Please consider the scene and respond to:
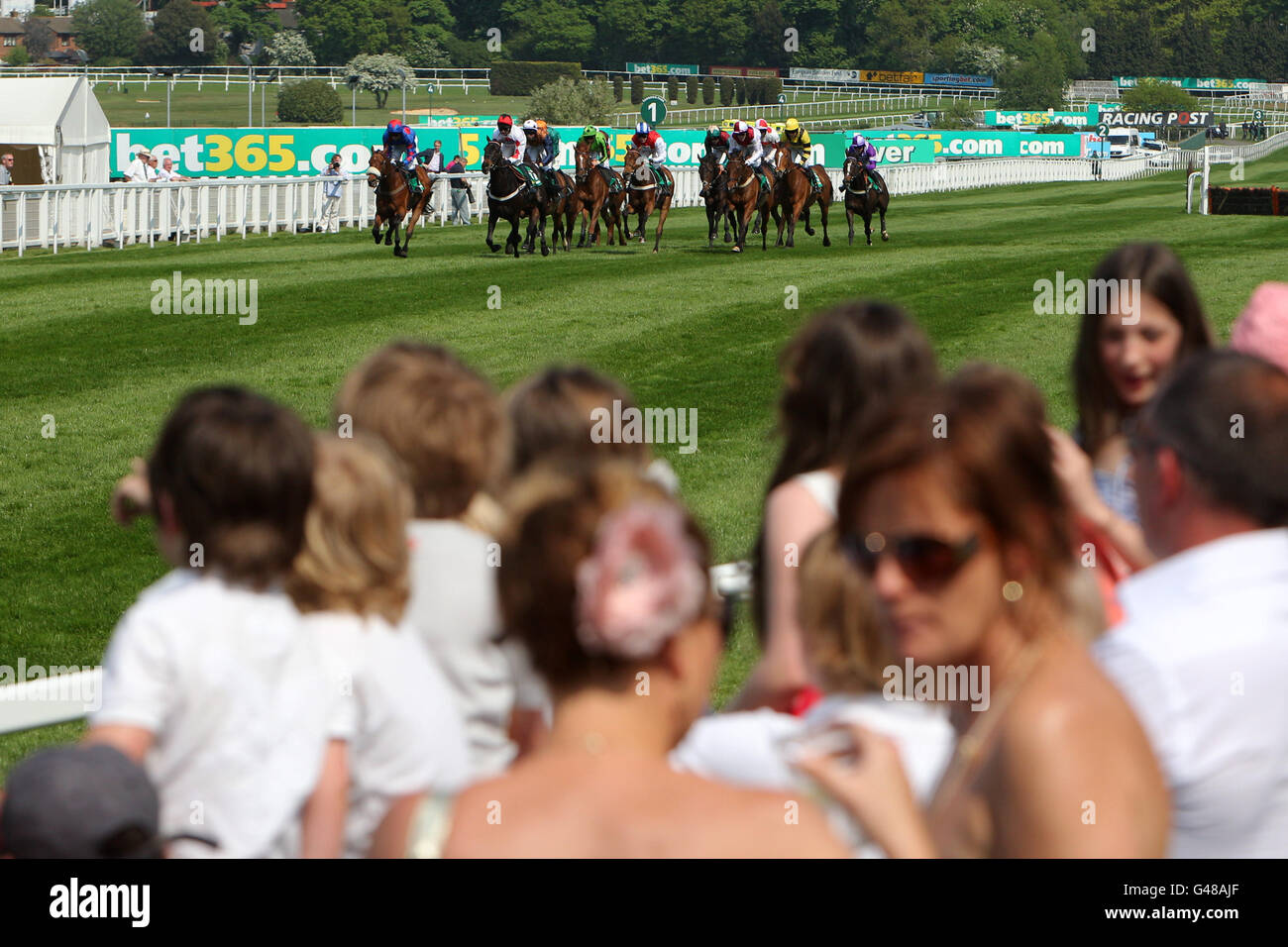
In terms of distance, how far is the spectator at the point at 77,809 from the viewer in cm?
270

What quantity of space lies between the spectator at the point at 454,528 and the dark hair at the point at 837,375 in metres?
0.58

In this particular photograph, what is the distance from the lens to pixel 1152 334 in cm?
447

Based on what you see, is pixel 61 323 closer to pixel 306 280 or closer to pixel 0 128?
pixel 306 280

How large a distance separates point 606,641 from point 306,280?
19.0m

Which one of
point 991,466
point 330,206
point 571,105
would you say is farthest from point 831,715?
point 571,105

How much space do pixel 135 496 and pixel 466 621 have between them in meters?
0.72

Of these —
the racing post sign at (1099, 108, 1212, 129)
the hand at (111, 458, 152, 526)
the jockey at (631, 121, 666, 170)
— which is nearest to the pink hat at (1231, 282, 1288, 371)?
the hand at (111, 458, 152, 526)

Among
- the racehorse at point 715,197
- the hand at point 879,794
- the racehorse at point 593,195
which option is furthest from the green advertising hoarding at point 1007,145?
the hand at point 879,794

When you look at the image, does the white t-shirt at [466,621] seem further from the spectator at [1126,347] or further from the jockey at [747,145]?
the jockey at [747,145]

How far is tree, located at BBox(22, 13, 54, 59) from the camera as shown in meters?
152

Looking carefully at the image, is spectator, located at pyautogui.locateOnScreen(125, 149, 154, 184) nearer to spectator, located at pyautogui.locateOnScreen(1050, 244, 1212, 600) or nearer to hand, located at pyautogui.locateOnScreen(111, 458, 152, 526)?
spectator, located at pyautogui.locateOnScreen(1050, 244, 1212, 600)

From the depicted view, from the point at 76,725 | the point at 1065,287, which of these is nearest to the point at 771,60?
the point at 1065,287

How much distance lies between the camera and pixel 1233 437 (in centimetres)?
268

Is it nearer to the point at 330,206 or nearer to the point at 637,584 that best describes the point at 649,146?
the point at 330,206
